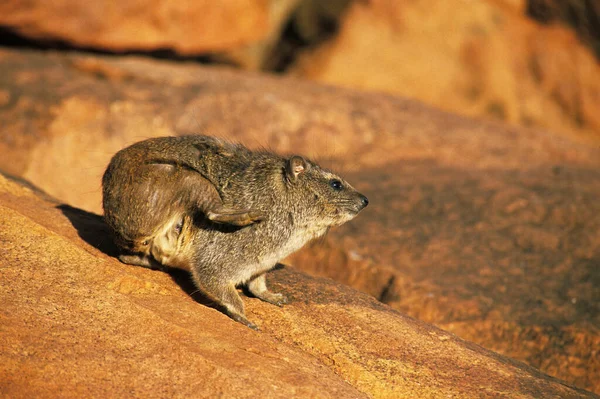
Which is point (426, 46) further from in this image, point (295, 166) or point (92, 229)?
point (92, 229)

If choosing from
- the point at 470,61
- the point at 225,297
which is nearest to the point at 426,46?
the point at 470,61

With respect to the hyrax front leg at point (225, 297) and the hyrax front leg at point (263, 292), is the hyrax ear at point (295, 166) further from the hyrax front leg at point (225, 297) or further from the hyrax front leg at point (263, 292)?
the hyrax front leg at point (225, 297)

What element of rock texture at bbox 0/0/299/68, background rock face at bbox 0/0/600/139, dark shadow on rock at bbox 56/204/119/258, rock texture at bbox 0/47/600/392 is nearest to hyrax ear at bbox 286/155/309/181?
dark shadow on rock at bbox 56/204/119/258

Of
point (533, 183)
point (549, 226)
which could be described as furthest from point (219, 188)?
point (533, 183)

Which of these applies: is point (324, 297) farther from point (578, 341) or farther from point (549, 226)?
point (549, 226)

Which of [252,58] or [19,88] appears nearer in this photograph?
[19,88]

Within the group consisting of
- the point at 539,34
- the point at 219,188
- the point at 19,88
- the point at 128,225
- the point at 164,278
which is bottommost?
the point at 19,88
